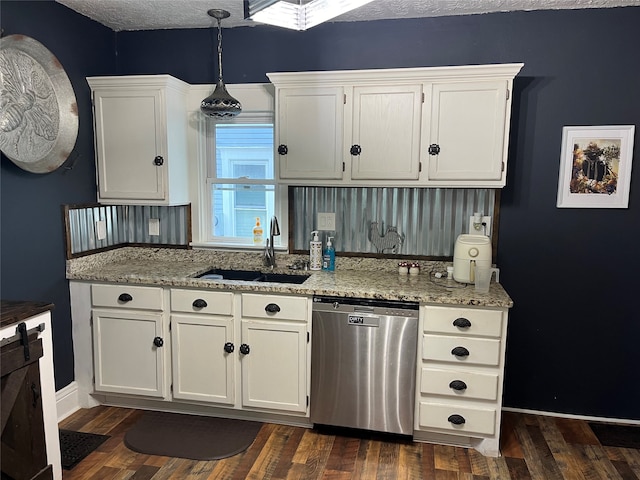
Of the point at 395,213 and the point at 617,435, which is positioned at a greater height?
the point at 395,213

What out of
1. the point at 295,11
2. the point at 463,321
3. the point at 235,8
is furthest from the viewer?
the point at 235,8

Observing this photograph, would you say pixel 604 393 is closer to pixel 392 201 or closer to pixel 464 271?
pixel 464 271

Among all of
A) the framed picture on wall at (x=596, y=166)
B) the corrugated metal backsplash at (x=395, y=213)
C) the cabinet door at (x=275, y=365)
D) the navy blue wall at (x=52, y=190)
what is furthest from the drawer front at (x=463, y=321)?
the navy blue wall at (x=52, y=190)

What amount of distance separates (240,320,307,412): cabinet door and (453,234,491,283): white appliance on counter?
96 centimetres

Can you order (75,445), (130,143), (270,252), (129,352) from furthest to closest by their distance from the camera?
(270,252), (130,143), (129,352), (75,445)

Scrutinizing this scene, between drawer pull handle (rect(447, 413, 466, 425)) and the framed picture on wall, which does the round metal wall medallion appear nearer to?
drawer pull handle (rect(447, 413, 466, 425))

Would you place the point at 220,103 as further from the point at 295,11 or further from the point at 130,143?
the point at 295,11

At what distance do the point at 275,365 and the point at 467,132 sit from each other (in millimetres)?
1725

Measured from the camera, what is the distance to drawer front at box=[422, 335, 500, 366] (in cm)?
243

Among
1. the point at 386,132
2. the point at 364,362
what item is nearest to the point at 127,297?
the point at 364,362

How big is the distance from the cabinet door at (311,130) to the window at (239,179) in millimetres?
350

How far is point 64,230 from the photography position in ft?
9.25

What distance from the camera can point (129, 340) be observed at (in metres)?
2.85

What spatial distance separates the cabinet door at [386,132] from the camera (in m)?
2.65
